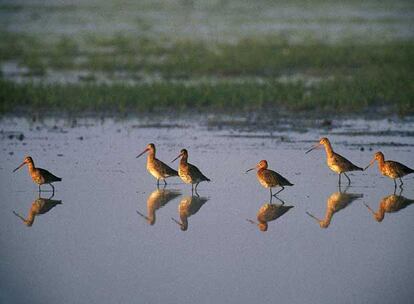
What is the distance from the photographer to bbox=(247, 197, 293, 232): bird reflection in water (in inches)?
434

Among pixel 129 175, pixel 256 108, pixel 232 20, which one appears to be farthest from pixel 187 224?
pixel 232 20

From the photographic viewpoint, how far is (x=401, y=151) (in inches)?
597

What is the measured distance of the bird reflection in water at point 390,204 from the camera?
37.3 ft

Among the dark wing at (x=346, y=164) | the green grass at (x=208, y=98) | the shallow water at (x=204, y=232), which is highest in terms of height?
the green grass at (x=208, y=98)

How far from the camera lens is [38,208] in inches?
465

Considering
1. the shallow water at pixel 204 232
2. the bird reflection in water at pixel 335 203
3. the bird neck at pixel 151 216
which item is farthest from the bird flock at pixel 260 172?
the bird neck at pixel 151 216

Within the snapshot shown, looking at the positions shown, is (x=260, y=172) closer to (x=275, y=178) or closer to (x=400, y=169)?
(x=275, y=178)

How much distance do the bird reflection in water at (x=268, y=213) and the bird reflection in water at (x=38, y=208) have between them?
Result: 8.17 feet

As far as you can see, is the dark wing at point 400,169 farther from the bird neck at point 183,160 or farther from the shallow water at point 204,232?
the bird neck at point 183,160

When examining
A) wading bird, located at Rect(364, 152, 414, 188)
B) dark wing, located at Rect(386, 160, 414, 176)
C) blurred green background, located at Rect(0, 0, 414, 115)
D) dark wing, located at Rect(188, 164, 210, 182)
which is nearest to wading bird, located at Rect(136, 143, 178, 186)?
dark wing, located at Rect(188, 164, 210, 182)

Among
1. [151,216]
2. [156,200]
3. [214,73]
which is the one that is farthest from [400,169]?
[214,73]

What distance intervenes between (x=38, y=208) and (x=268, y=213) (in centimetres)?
278

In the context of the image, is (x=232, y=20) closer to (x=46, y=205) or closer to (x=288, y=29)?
(x=288, y=29)

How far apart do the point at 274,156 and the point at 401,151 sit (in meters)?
2.00
